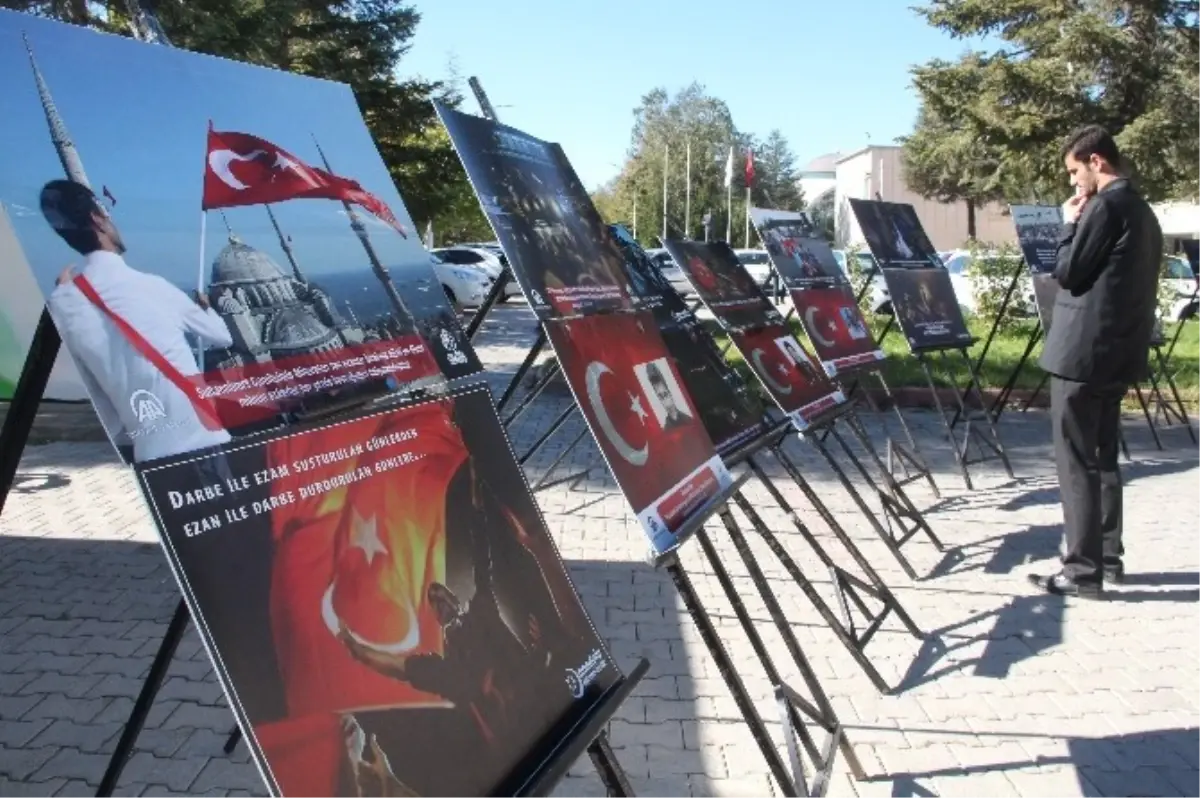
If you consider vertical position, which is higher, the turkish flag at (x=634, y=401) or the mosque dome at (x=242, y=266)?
the mosque dome at (x=242, y=266)

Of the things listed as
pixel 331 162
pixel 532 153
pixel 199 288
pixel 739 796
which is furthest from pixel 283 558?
pixel 739 796

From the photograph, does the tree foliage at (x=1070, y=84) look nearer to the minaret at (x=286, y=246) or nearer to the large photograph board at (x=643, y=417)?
the large photograph board at (x=643, y=417)

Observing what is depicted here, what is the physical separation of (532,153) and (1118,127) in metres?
22.8

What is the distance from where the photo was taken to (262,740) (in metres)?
1.37

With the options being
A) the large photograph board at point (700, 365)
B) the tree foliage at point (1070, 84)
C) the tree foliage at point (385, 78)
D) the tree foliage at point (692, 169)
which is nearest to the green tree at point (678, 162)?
the tree foliage at point (692, 169)

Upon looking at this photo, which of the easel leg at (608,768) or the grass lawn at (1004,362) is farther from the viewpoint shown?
the grass lawn at (1004,362)

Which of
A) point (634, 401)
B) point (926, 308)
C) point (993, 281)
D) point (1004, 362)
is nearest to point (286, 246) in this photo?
point (634, 401)

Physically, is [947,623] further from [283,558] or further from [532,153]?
[283,558]

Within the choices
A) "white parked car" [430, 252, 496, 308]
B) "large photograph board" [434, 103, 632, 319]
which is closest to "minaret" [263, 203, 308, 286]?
"large photograph board" [434, 103, 632, 319]

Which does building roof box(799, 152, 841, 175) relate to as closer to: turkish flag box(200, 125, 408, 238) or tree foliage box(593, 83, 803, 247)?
tree foliage box(593, 83, 803, 247)

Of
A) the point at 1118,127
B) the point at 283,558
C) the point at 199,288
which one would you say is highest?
the point at 1118,127

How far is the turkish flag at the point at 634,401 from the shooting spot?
235cm

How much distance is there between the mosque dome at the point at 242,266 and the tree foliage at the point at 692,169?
49.7 m

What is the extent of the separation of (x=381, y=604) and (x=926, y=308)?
588 cm
